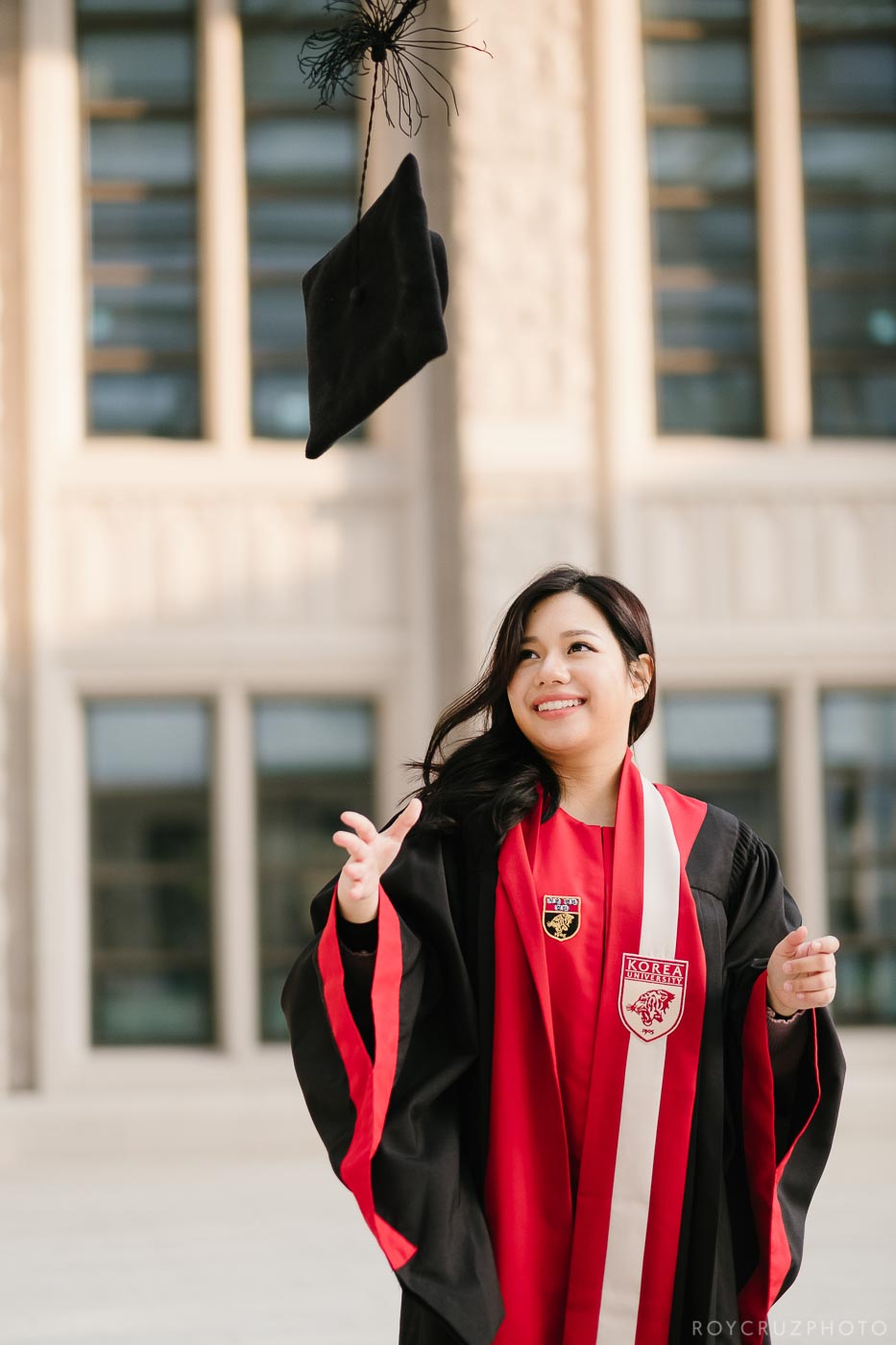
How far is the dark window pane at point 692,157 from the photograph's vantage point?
7973mm

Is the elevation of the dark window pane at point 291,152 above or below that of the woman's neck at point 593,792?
above

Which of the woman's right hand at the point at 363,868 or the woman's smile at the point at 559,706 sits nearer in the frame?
the woman's right hand at the point at 363,868

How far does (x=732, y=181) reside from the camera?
798 centimetres

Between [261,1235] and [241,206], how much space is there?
5.22m

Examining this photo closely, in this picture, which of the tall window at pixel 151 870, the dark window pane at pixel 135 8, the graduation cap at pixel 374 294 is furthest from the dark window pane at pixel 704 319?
the graduation cap at pixel 374 294

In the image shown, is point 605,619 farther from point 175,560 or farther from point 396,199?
point 175,560

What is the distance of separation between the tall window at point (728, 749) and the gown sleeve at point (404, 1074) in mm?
5591

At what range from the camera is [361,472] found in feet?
25.2

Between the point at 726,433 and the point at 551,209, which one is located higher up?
the point at 551,209

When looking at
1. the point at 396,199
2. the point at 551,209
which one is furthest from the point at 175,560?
the point at 396,199

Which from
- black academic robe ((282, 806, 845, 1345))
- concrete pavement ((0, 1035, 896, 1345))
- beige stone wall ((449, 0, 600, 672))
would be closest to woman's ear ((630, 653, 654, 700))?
black academic robe ((282, 806, 845, 1345))

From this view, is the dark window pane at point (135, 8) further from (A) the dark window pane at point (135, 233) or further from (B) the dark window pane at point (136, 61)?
(A) the dark window pane at point (135, 233)

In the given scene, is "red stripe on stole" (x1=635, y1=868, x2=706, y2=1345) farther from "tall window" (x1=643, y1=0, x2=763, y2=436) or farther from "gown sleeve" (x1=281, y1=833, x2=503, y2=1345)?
"tall window" (x1=643, y1=0, x2=763, y2=436)

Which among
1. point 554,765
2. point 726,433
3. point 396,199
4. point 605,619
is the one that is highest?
point 726,433
